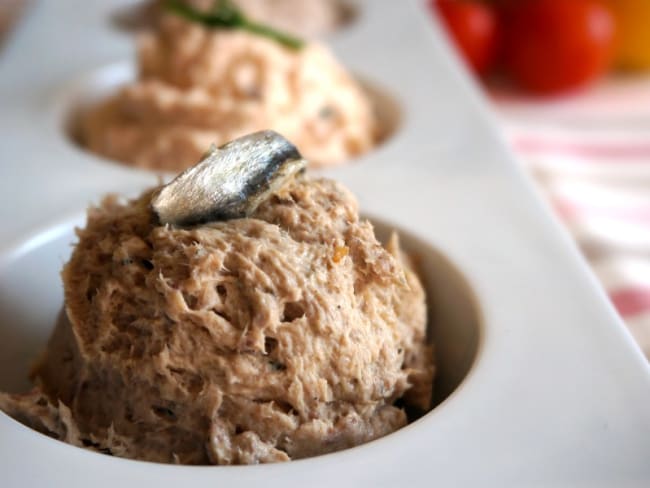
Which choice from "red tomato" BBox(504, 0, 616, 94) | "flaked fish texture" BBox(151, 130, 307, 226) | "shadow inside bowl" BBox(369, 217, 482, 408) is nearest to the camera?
"flaked fish texture" BBox(151, 130, 307, 226)

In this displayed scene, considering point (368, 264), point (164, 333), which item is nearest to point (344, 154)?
point (368, 264)

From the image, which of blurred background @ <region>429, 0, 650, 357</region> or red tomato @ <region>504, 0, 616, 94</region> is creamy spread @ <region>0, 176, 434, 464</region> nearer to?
blurred background @ <region>429, 0, 650, 357</region>

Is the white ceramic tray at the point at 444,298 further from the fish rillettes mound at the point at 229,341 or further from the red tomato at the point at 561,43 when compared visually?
the red tomato at the point at 561,43

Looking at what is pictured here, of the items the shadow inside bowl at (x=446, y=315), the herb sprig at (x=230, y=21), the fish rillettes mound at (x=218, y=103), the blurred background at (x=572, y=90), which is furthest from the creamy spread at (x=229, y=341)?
the blurred background at (x=572, y=90)

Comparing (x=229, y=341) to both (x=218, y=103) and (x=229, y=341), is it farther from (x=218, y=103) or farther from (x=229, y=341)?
(x=218, y=103)

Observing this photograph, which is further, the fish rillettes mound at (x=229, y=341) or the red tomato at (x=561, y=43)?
the red tomato at (x=561, y=43)

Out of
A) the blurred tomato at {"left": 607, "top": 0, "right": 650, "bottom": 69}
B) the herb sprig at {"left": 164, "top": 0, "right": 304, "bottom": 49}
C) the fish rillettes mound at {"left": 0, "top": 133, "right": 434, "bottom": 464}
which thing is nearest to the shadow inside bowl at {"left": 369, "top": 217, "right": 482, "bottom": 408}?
the fish rillettes mound at {"left": 0, "top": 133, "right": 434, "bottom": 464}

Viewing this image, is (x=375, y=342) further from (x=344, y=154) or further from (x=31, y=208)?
(x=344, y=154)
